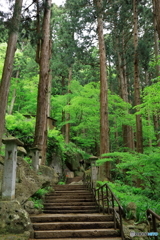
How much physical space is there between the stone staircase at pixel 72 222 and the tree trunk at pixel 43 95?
9.77 ft

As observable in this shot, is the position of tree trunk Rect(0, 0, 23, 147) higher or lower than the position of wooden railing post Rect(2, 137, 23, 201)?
higher

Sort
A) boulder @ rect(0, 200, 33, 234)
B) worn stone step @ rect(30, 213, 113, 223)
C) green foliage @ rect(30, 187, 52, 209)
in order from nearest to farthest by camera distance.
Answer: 1. boulder @ rect(0, 200, 33, 234)
2. worn stone step @ rect(30, 213, 113, 223)
3. green foliage @ rect(30, 187, 52, 209)

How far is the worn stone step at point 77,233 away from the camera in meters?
5.38

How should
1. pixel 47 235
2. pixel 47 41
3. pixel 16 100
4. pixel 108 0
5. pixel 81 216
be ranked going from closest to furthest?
pixel 47 235 → pixel 81 216 → pixel 47 41 → pixel 108 0 → pixel 16 100

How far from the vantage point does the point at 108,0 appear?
13781mm

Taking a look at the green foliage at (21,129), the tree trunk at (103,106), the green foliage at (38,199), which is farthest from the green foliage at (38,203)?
the green foliage at (21,129)

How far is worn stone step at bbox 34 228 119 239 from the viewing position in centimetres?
538

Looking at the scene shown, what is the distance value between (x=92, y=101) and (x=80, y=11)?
24.2ft

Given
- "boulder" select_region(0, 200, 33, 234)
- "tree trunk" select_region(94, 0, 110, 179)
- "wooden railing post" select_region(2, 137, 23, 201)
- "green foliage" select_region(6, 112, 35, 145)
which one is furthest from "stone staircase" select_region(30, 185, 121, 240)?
"green foliage" select_region(6, 112, 35, 145)

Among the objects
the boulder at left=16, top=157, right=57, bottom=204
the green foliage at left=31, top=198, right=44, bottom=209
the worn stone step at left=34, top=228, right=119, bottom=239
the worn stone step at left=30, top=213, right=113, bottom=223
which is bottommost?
the worn stone step at left=34, top=228, right=119, bottom=239

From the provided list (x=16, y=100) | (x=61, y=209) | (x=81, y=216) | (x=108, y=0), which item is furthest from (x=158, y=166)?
(x=16, y=100)

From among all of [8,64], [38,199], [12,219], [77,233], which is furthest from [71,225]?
[8,64]

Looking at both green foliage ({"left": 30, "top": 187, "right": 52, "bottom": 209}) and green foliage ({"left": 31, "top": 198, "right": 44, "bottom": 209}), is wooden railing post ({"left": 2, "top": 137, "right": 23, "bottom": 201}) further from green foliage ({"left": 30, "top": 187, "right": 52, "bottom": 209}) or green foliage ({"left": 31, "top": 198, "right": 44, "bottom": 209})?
green foliage ({"left": 30, "top": 187, "right": 52, "bottom": 209})

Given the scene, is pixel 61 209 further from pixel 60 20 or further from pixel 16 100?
pixel 60 20
